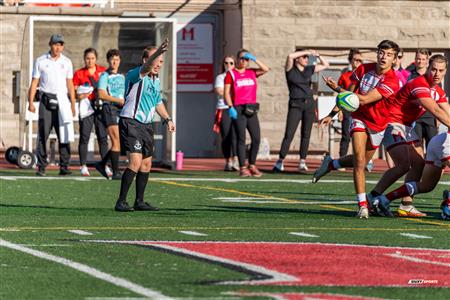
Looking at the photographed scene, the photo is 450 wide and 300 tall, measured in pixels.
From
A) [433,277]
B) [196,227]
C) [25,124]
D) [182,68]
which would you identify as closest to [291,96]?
[25,124]

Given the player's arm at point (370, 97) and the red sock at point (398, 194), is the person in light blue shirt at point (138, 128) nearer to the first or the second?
the player's arm at point (370, 97)

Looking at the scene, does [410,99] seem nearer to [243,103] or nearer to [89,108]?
[243,103]

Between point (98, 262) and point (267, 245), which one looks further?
point (267, 245)

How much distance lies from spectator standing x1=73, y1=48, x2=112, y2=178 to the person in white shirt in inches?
15.1

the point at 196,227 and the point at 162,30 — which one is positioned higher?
the point at 162,30

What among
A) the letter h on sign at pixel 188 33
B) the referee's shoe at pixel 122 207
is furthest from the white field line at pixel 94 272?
the letter h on sign at pixel 188 33

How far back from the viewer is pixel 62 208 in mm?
16188

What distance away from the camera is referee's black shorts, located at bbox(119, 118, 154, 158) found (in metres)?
16.0

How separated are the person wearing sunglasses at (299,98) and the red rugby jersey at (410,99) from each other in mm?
9818

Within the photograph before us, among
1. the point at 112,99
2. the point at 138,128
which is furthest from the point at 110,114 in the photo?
the point at 138,128

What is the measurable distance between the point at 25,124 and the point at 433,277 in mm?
17409

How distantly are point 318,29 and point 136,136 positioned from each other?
17565mm

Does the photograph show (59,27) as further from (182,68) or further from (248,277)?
(248,277)

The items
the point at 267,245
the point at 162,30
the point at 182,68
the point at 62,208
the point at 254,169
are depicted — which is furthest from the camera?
the point at 182,68
